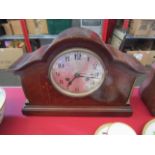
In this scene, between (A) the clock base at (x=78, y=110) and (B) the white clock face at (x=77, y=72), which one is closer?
(B) the white clock face at (x=77, y=72)

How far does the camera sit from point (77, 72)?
52 centimetres

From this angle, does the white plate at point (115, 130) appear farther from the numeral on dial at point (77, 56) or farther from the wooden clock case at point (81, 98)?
the numeral on dial at point (77, 56)

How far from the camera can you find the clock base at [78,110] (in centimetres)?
59

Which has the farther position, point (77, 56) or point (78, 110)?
point (78, 110)

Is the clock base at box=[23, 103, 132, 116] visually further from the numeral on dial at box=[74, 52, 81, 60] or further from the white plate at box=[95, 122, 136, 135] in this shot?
the numeral on dial at box=[74, 52, 81, 60]

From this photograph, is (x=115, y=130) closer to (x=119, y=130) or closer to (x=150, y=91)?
(x=119, y=130)

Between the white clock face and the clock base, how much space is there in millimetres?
64

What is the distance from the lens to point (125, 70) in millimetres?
517

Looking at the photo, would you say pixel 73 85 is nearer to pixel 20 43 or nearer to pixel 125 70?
pixel 125 70

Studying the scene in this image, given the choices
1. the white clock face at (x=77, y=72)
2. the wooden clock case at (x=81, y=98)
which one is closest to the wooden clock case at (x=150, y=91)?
the wooden clock case at (x=81, y=98)

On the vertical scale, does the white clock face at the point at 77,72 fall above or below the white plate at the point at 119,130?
above

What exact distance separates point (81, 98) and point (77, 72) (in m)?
0.10

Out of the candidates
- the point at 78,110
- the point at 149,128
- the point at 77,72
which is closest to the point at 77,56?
the point at 77,72
